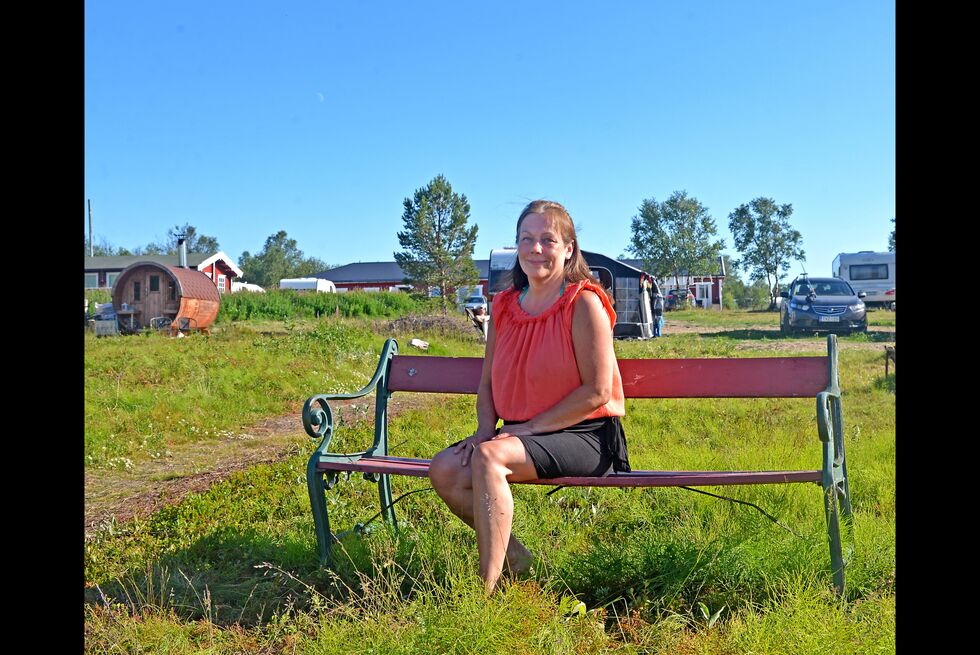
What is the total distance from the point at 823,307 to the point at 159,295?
18.4 m

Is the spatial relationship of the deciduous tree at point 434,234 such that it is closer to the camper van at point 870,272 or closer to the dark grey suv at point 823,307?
the camper van at point 870,272

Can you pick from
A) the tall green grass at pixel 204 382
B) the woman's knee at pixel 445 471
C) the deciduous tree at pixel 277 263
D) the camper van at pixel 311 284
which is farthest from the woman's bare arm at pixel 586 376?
the deciduous tree at pixel 277 263

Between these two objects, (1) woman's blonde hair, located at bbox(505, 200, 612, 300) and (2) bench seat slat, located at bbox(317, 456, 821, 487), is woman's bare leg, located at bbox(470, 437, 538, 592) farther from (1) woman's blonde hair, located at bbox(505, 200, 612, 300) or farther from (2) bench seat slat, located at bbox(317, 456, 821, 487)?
(1) woman's blonde hair, located at bbox(505, 200, 612, 300)

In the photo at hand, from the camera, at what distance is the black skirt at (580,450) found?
10.8 ft

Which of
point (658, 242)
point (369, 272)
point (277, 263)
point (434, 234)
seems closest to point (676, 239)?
point (658, 242)

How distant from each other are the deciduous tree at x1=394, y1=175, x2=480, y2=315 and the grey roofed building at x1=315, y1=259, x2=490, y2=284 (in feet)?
88.7

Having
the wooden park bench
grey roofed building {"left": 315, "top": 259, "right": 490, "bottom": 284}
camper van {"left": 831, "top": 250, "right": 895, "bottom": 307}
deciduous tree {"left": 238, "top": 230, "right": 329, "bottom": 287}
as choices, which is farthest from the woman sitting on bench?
deciduous tree {"left": 238, "top": 230, "right": 329, "bottom": 287}

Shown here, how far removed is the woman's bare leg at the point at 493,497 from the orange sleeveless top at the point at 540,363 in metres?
0.34

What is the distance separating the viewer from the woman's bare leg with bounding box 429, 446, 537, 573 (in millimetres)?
3327

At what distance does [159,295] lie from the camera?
80.0 ft

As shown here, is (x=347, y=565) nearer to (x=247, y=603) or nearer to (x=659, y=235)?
(x=247, y=603)
